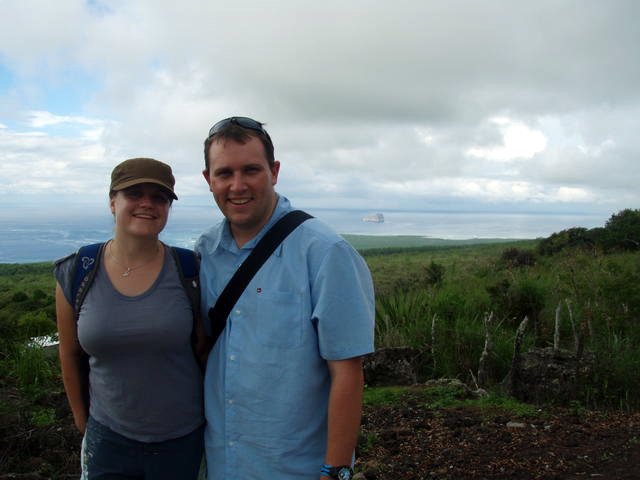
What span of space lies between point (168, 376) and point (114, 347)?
24 centimetres

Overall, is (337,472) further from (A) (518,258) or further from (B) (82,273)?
(A) (518,258)

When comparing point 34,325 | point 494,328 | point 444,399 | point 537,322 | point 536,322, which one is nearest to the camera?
point 444,399

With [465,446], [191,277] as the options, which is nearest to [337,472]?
[191,277]

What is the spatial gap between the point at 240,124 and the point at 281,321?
77cm

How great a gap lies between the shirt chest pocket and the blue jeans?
2.14 feet

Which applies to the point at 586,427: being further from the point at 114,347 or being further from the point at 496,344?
the point at 114,347

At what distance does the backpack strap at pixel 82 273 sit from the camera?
2.29 metres

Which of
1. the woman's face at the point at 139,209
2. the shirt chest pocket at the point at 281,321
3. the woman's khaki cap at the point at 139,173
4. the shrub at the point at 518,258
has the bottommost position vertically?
the shrub at the point at 518,258

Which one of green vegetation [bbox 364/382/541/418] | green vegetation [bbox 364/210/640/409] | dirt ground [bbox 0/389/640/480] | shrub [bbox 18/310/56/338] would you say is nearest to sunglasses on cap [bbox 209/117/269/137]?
dirt ground [bbox 0/389/640/480]

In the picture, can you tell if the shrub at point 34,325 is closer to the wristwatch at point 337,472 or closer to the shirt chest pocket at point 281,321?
the shirt chest pocket at point 281,321

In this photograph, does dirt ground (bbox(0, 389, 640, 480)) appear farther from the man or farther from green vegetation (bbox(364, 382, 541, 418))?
the man

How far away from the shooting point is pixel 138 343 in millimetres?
2186

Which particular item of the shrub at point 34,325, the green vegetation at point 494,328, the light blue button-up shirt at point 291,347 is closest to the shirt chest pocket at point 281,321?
the light blue button-up shirt at point 291,347

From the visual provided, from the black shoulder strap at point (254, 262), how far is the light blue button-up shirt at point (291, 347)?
1.0 inches
